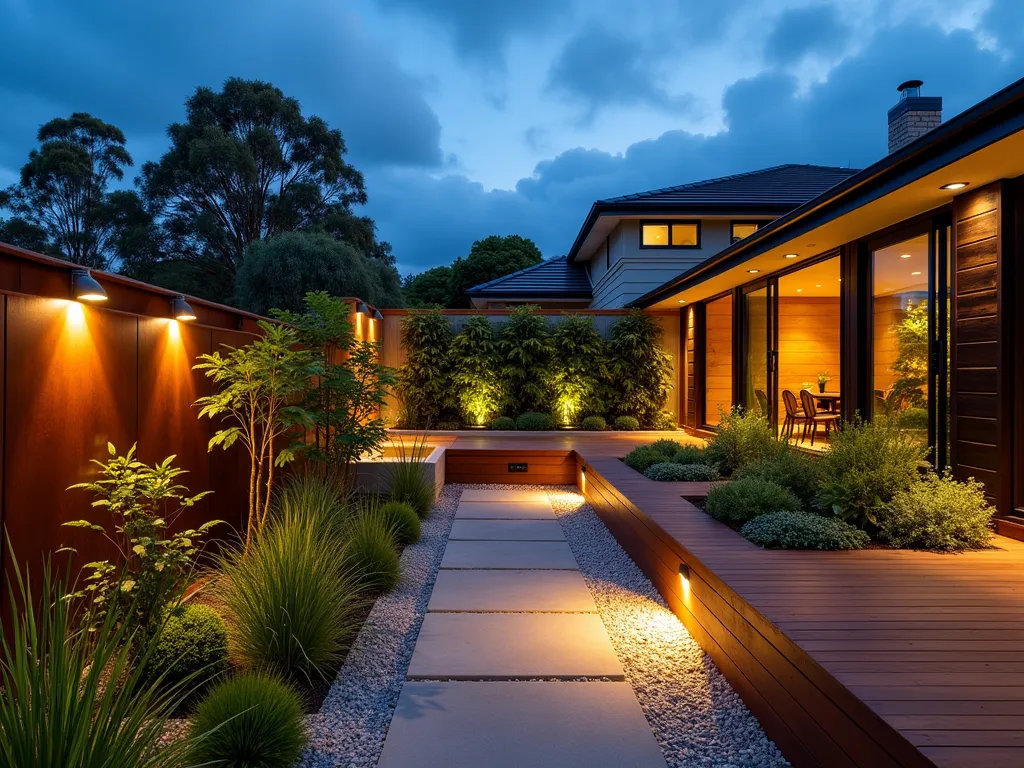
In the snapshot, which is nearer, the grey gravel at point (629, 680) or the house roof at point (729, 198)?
the grey gravel at point (629, 680)

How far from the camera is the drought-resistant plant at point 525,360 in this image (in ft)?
36.2

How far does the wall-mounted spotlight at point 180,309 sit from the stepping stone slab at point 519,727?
2.52m

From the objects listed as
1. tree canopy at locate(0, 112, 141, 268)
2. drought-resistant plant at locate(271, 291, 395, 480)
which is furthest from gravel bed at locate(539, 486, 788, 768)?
tree canopy at locate(0, 112, 141, 268)

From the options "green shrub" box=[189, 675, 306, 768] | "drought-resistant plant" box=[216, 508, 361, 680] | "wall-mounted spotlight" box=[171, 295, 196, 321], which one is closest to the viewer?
"green shrub" box=[189, 675, 306, 768]

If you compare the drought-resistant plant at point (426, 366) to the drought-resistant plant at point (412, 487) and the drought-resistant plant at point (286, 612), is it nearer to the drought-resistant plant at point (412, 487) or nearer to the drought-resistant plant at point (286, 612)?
the drought-resistant plant at point (412, 487)

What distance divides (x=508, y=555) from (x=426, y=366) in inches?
264

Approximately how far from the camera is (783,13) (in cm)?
3469

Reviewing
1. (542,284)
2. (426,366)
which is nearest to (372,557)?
(426,366)

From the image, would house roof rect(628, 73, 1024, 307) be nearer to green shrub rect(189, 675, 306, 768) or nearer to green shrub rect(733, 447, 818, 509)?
green shrub rect(733, 447, 818, 509)

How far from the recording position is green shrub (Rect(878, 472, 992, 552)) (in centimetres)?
351

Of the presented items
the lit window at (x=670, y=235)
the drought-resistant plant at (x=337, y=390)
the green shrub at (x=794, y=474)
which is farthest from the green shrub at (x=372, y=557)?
the lit window at (x=670, y=235)

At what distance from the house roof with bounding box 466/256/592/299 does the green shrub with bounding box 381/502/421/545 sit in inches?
425

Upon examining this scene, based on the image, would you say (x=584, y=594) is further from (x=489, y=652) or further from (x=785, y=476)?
(x=785, y=476)

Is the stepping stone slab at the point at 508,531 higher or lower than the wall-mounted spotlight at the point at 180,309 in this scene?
lower
